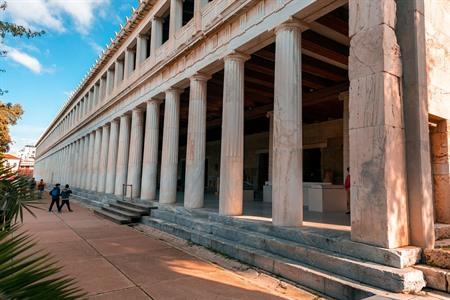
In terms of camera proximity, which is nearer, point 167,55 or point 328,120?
point 167,55

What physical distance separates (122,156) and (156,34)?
24.2ft

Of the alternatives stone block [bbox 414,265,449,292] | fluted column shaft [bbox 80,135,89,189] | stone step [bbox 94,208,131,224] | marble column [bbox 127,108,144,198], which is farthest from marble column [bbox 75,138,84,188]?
stone block [bbox 414,265,449,292]

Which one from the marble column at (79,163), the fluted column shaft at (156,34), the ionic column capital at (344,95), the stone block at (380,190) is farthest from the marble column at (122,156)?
the stone block at (380,190)

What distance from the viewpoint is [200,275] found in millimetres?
5938

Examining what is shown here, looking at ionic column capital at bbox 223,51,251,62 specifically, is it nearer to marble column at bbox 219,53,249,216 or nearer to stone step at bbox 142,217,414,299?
marble column at bbox 219,53,249,216

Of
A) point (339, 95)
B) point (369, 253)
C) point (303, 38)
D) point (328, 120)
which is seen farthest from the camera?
point (328, 120)

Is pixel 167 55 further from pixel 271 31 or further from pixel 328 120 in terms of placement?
pixel 328 120

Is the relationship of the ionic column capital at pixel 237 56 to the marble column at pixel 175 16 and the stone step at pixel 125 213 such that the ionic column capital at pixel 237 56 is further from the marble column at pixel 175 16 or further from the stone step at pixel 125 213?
the stone step at pixel 125 213

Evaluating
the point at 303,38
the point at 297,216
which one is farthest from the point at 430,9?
the point at 297,216

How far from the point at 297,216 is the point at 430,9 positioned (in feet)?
17.5

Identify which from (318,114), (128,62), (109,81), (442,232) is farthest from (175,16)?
(442,232)

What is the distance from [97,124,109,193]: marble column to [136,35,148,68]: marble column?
699 cm

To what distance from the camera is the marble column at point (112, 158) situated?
20.0 m

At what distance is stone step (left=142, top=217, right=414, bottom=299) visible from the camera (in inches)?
182
